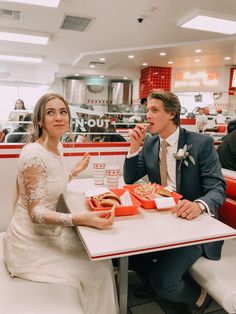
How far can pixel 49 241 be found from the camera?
1.65 meters

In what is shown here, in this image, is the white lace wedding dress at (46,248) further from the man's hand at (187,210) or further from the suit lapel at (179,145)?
the suit lapel at (179,145)

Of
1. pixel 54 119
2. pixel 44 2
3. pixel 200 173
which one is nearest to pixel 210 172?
pixel 200 173

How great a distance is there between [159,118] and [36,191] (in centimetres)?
110

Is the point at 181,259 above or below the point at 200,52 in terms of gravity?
below

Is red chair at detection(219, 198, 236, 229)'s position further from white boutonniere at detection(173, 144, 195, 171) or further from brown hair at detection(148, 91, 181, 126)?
brown hair at detection(148, 91, 181, 126)

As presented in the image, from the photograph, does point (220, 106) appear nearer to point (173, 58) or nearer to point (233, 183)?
point (173, 58)

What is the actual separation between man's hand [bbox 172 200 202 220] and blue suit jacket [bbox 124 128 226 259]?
170mm

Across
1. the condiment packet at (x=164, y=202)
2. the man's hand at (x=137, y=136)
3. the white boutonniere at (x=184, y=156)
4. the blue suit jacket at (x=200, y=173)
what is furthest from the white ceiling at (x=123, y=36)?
the condiment packet at (x=164, y=202)

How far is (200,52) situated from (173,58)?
1105mm

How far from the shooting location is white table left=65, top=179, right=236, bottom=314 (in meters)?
1.23

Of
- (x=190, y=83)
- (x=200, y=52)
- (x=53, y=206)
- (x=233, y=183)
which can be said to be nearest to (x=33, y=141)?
(x=53, y=206)

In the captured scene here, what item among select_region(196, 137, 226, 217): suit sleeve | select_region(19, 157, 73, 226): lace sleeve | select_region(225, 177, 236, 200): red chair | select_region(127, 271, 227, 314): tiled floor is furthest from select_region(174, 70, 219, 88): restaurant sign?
select_region(19, 157, 73, 226): lace sleeve

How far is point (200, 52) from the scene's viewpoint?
26.6ft

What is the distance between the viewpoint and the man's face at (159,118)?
212cm
